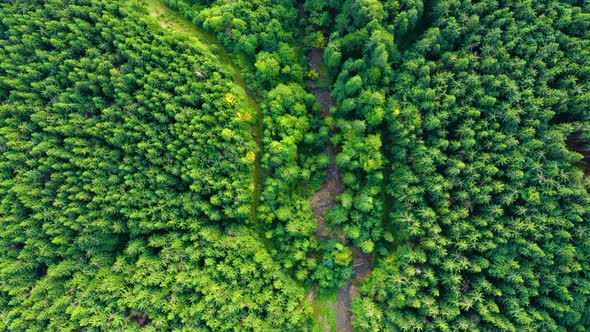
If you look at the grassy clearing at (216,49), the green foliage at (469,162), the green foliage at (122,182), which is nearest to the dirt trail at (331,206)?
the green foliage at (469,162)

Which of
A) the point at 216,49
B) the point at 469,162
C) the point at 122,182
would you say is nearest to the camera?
the point at 469,162

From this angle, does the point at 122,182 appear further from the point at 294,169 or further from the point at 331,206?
the point at 331,206

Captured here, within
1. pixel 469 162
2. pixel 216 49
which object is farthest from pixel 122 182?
pixel 469 162

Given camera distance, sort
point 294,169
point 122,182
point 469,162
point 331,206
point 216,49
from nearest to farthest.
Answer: point 469,162, point 122,182, point 294,169, point 331,206, point 216,49

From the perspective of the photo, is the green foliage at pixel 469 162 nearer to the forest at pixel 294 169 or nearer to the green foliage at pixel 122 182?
the forest at pixel 294 169

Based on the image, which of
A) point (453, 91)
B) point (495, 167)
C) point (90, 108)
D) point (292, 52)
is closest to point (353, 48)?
point (292, 52)

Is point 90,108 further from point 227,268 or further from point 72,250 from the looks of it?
point 227,268
